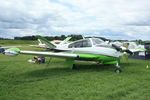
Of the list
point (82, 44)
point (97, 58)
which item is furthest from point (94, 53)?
point (82, 44)

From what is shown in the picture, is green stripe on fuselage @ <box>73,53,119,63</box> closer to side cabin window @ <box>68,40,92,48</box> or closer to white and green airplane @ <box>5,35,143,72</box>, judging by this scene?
white and green airplane @ <box>5,35,143,72</box>

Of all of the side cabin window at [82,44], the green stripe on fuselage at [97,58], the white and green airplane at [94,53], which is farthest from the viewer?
the side cabin window at [82,44]

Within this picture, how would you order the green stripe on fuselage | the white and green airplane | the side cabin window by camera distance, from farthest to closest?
the side cabin window < the green stripe on fuselage < the white and green airplane

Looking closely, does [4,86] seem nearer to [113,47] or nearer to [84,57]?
[84,57]

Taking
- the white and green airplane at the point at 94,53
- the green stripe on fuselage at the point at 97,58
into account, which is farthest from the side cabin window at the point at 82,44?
the green stripe on fuselage at the point at 97,58

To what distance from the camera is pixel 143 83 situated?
20.8 ft

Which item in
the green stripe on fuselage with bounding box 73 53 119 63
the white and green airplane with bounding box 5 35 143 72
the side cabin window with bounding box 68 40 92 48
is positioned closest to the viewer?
the white and green airplane with bounding box 5 35 143 72

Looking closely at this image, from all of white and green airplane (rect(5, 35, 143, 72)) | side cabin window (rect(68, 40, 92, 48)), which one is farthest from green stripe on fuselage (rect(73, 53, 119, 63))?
side cabin window (rect(68, 40, 92, 48))

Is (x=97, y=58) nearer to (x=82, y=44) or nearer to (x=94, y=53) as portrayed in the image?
(x=94, y=53)

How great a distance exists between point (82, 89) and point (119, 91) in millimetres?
1236

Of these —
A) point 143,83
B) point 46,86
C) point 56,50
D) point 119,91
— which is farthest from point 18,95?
point 56,50

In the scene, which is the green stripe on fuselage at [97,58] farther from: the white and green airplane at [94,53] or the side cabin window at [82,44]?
the side cabin window at [82,44]

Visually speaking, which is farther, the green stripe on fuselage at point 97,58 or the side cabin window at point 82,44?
the side cabin window at point 82,44

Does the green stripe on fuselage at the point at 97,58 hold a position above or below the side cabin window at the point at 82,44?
below
